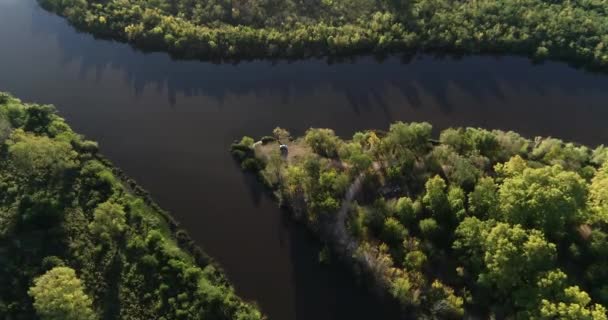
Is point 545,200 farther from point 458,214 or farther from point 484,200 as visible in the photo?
point 458,214

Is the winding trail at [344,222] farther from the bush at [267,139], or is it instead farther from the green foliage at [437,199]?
the bush at [267,139]

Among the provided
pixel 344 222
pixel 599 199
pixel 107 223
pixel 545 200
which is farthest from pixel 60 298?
pixel 599 199

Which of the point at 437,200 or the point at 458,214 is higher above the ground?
the point at 437,200

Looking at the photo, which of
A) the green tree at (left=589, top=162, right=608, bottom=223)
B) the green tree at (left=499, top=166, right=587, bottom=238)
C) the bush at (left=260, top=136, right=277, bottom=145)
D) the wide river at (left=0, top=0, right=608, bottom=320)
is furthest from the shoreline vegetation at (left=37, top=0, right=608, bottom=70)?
the green tree at (left=499, top=166, right=587, bottom=238)

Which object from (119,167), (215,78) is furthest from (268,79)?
(119,167)

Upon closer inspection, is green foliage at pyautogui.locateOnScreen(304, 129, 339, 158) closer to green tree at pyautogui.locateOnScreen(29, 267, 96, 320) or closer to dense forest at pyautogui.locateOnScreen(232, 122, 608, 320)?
dense forest at pyautogui.locateOnScreen(232, 122, 608, 320)

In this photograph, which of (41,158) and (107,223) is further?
(41,158)
